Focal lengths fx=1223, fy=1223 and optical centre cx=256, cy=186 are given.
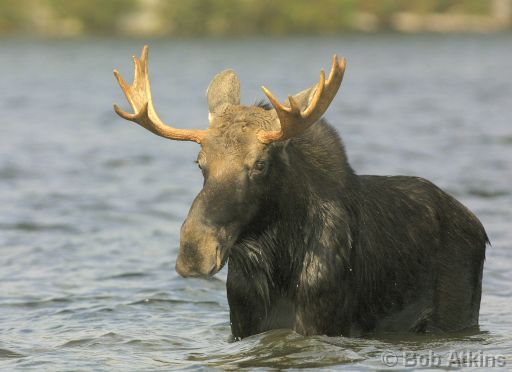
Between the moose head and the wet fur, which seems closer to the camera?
the moose head

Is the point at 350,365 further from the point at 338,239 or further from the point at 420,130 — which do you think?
the point at 420,130

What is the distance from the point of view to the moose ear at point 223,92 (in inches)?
340

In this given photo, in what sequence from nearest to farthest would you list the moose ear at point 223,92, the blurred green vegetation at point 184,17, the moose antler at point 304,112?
1. the moose antler at point 304,112
2. the moose ear at point 223,92
3. the blurred green vegetation at point 184,17

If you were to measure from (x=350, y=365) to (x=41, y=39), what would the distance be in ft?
244

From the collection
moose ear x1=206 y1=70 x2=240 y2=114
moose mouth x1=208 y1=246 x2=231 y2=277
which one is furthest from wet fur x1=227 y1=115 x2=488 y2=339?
moose ear x1=206 y1=70 x2=240 y2=114

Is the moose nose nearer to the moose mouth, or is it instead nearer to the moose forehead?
the moose mouth

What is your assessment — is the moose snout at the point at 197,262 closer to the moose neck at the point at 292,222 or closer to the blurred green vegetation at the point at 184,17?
the moose neck at the point at 292,222

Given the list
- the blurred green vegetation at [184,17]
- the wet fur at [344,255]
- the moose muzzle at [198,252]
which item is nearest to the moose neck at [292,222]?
the wet fur at [344,255]

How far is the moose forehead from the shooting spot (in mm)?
8031

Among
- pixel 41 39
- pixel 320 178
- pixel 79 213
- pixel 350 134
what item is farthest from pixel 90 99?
pixel 41 39

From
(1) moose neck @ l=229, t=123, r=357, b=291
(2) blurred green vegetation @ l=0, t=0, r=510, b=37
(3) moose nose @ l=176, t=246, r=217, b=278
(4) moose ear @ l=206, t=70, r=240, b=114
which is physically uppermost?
(2) blurred green vegetation @ l=0, t=0, r=510, b=37

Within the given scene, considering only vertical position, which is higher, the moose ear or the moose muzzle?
the moose ear

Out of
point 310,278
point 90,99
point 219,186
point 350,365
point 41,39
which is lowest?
point 350,365

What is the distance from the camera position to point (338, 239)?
27.3 ft
